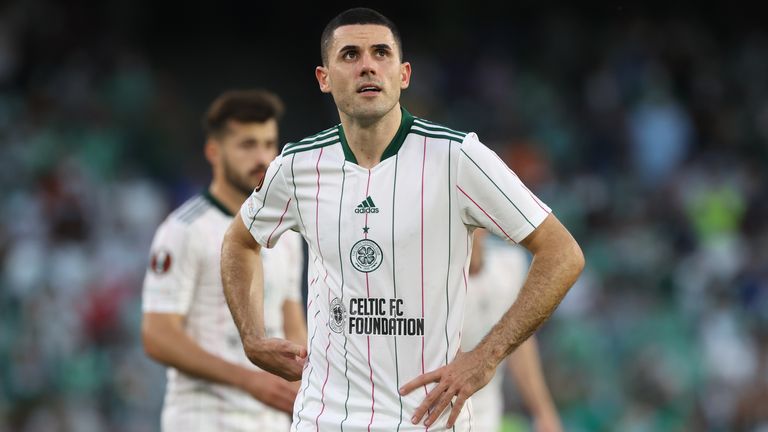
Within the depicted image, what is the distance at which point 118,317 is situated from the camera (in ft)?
40.0

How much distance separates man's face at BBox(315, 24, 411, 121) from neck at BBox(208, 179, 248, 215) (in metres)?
1.90

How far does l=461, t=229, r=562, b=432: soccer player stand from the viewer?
729 cm

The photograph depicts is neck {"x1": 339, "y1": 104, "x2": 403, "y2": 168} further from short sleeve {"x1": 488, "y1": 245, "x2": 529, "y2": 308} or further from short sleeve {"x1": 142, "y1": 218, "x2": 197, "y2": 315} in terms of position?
short sleeve {"x1": 488, "y1": 245, "x2": 529, "y2": 308}

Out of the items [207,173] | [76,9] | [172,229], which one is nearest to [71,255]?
[207,173]

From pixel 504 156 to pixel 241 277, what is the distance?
10.1 meters

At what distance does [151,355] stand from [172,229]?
2.01 ft

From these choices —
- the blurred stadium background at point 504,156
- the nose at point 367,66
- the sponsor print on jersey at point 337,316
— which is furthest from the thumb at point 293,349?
the blurred stadium background at point 504,156

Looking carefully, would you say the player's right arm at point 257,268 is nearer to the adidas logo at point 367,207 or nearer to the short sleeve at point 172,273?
the adidas logo at point 367,207

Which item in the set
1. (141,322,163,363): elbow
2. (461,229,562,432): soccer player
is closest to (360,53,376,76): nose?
(141,322,163,363): elbow

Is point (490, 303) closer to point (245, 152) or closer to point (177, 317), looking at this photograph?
point (245, 152)

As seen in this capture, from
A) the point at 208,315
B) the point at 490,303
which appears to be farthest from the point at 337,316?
the point at 490,303

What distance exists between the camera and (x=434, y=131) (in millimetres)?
4406

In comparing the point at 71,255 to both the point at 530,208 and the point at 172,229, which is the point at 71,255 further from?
the point at 530,208

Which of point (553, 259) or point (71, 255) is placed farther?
point (71, 255)
